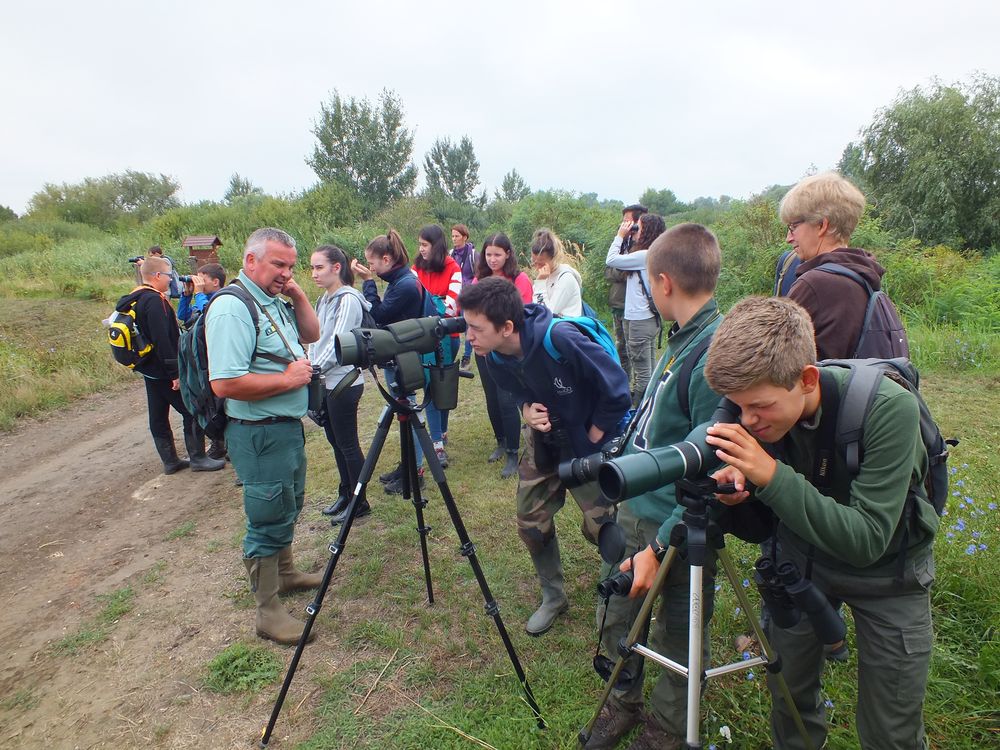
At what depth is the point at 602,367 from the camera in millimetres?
2588

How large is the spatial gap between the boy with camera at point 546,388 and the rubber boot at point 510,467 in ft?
6.50

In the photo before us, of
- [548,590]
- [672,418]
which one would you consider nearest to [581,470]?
[672,418]

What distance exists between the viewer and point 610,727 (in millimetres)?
2273

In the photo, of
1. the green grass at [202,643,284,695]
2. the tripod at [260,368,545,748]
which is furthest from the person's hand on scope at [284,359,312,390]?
the green grass at [202,643,284,695]

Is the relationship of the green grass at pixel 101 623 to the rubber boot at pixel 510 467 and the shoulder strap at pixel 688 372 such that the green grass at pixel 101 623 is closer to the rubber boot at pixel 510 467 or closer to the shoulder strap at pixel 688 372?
the rubber boot at pixel 510 467

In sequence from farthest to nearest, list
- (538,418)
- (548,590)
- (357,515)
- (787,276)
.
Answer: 1. (357,515)
2. (787,276)
3. (548,590)
4. (538,418)

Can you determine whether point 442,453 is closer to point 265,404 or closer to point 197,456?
point 265,404

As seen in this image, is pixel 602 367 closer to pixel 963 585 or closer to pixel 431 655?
pixel 431 655

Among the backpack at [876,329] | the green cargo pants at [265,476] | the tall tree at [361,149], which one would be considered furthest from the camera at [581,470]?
the tall tree at [361,149]

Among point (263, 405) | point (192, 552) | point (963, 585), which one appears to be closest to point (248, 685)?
point (263, 405)

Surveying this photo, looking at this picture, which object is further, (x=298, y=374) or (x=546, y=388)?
(x=298, y=374)

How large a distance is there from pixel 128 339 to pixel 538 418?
15.1ft

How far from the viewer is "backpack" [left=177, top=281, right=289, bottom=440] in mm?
2885

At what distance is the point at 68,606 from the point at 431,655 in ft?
8.40
